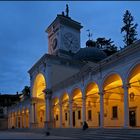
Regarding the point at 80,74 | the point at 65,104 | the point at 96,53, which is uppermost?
the point at 96,53

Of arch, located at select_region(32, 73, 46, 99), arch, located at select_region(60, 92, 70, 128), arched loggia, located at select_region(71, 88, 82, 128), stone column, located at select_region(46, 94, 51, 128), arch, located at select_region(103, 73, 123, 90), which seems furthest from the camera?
arch, located at select_region(32, 73, 46, 99)

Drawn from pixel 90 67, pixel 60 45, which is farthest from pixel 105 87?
pixel 60 45

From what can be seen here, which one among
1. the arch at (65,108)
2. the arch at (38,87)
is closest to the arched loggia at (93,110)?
the arch at (65,108)

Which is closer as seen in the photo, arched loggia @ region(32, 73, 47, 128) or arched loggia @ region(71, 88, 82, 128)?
arched loggia @ region(71, 88, 82, 128)

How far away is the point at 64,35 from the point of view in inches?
1962

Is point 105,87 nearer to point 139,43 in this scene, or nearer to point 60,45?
point 139,43

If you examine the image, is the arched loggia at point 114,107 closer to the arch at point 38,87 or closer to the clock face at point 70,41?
the arch at point 38,87

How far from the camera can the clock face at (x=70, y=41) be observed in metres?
50.2

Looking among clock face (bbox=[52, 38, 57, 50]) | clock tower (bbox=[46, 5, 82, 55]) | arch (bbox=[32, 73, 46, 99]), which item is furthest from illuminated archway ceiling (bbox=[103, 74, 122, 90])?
clock face (bbox=[52, 38, 57, 50])

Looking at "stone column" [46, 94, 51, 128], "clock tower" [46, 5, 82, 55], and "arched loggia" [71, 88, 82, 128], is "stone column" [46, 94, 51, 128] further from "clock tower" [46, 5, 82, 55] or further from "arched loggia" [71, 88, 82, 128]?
"clock tower" [46, 5, 82, 55]

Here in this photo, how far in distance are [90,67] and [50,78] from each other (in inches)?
477

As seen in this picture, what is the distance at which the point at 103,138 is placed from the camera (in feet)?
72.5

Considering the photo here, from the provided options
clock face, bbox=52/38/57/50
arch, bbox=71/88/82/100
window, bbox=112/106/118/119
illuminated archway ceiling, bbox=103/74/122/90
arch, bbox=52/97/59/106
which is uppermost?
clock face, bbox=52/38/57/50

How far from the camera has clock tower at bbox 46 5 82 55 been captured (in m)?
49.4
